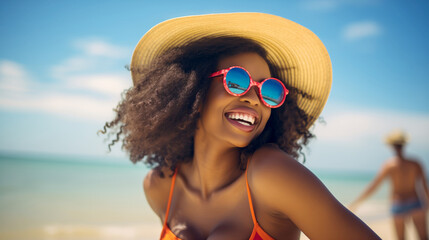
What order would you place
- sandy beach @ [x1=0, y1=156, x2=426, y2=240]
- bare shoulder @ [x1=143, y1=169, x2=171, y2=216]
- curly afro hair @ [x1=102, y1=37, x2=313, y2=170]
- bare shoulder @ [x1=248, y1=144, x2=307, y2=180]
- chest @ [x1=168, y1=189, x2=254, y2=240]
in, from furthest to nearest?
sandy beach @ [x1=0, y1=156, x2=426, y2=240]
bare shoulder @ [x1=143, y1=169, x2=171, y2=216]
curly afro hair @ [x1=102, y1=37, x2=313, y2=170]
chest @ [x1=168, y1=189, x2=254, y2=240]
bare shoulder @ [x1=248, y1=144, x2=307, y2=180]

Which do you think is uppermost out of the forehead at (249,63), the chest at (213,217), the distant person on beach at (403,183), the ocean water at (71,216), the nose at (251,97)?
the forehead at (249,63)

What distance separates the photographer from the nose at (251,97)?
232cm

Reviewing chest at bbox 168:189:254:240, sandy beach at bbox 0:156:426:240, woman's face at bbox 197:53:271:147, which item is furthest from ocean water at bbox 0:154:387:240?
woman's face at bbox 197:53:271:147

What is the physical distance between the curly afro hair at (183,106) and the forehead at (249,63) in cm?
6

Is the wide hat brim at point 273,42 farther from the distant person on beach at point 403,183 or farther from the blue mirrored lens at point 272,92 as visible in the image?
the distant person on beach at point 403,183

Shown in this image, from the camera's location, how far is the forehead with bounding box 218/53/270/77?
246 cm

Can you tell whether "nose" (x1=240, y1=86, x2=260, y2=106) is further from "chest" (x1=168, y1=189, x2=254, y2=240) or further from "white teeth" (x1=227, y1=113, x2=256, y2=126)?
"chest" (x1=168, y1=189, x2=254, y2=240)

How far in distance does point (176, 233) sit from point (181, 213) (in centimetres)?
22

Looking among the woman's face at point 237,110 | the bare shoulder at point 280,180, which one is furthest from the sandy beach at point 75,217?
the bare shoulder at point 280,180

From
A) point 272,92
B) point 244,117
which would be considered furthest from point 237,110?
point 272,92

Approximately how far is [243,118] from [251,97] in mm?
158

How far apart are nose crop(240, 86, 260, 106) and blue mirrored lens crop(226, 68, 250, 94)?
0.16 ft

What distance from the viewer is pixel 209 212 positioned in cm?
245

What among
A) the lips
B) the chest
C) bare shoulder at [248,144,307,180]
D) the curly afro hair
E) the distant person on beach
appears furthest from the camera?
the distant person on beach
